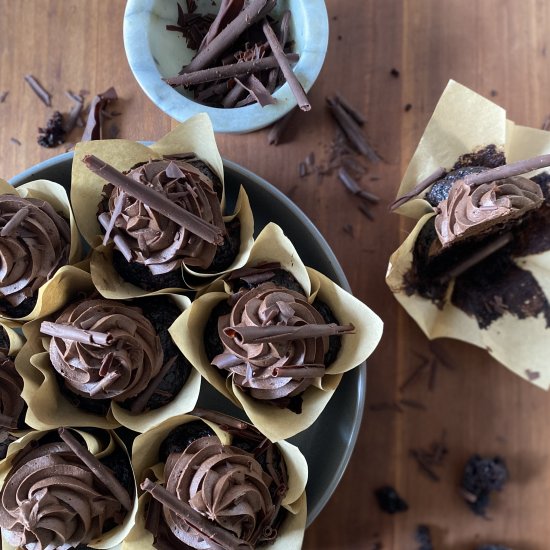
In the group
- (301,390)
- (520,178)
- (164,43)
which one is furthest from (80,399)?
(520,178)

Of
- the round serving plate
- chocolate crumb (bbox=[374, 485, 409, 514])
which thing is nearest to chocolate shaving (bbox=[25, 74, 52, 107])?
the round serving plate

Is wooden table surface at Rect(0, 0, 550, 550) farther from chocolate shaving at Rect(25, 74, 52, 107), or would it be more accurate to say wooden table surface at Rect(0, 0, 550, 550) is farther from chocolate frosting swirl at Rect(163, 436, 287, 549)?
chocolate frosting swirl at Rect(163, 436, 287, 549)

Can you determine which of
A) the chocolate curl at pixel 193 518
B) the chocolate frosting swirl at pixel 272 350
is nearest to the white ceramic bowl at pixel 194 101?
the chocolate frosting swirl at pixel 272 350

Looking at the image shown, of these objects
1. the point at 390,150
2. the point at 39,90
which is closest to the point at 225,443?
the point at 390,150

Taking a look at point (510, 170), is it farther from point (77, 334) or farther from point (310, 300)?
point (77, 334)

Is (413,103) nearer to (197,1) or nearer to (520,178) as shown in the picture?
(520,178)

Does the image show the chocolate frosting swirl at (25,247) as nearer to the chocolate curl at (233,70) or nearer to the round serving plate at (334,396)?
the round serving plate at (334,396)
